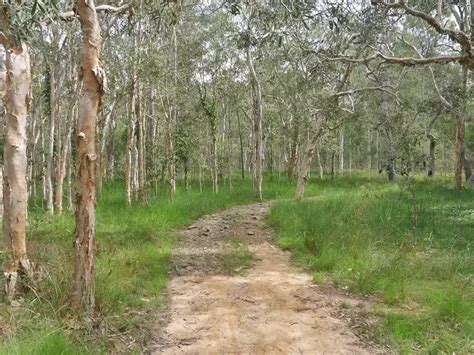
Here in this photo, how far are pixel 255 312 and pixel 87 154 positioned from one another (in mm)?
2678

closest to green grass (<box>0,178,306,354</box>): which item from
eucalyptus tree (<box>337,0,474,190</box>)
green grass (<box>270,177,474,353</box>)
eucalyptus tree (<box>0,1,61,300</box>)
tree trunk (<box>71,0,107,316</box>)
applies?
tree trunk (<box>71,0,107,316</box>)

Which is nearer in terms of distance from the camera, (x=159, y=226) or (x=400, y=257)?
(x=400, y=257)

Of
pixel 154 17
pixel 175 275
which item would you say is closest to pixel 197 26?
Answer: pixel 154 17

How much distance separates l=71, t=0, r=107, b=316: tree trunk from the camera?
4.41 m

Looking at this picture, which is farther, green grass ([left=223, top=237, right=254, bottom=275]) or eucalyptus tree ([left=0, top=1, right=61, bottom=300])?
green grass ([left=223, top=237, right=254, bottom=275])

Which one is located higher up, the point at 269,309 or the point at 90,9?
the point at 90,9

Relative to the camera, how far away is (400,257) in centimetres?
740

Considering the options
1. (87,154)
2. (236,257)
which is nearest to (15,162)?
(87,154)

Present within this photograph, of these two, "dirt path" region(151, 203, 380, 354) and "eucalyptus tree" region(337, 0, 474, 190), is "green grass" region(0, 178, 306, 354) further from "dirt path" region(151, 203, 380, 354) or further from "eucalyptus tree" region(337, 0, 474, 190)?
"eucalyptus tree" region(337, 0, 474, 190)

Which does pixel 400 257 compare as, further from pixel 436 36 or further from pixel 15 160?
pixel 436 36

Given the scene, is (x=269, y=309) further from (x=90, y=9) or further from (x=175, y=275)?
(x=90, y=9)

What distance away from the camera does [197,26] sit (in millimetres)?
22250

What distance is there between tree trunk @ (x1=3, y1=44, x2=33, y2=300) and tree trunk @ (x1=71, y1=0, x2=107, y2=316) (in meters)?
1.08

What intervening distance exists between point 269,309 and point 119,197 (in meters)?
11.1
